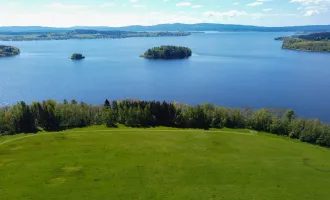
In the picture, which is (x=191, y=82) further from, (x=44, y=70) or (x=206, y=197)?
(x=206, y=197)

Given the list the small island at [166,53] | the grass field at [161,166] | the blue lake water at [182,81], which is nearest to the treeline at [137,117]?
the grass field at [161,166]

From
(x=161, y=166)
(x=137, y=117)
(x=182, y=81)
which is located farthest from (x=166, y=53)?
(x=161, y=166)

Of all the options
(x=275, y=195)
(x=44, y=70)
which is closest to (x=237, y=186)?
(x=275, y=195)

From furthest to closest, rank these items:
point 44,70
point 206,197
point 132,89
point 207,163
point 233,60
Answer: point 233,60, point 44,70, point 132,89, point 207,163, point 206,197

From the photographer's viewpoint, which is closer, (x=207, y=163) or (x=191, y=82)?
(x=207, y=163)

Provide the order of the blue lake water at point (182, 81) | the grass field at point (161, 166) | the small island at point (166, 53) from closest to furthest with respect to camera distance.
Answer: the grass field at point (161, 166) → the blue lake water at point (182, 81) → the small island at point (166, 53)

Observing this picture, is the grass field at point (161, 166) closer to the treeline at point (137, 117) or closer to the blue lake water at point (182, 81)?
the treeline at point (137, 117)

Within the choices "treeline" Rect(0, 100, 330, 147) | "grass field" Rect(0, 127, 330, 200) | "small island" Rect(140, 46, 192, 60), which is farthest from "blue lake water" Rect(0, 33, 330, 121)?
"grass field" Rect(0, 127, 330, 200)
